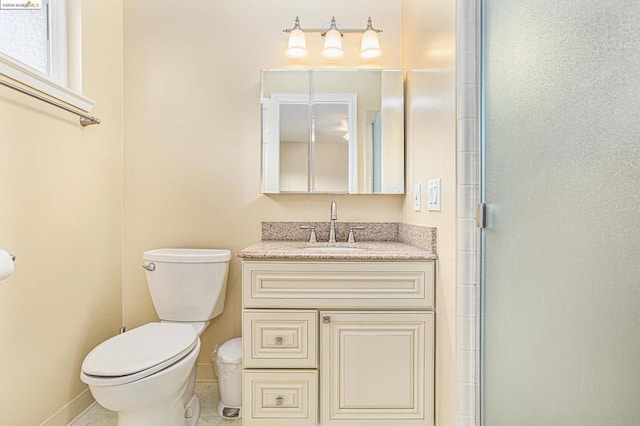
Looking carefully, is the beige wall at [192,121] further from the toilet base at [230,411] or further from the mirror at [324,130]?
the toilet base at [230,411]

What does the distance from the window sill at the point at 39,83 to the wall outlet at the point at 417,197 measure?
63.1 inches

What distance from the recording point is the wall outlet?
65.1 inches

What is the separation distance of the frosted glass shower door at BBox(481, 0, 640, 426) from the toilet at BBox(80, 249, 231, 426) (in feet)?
3.71

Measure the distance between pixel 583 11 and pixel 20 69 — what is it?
1.74 meters

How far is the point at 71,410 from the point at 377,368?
4.57 feet

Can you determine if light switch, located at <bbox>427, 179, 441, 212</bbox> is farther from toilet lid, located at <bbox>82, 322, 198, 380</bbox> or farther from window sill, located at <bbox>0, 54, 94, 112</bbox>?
window sill, located at <bbox>0, 54, 94, 112</bbox>

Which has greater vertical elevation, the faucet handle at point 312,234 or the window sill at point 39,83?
the window sill at point 39,83

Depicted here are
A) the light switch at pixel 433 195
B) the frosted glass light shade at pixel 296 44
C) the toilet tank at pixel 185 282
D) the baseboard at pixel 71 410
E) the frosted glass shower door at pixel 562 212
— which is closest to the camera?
the frosted glass shower door at pixel 562 212

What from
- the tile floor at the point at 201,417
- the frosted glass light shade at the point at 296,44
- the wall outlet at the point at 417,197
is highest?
the frosted glass light shade at the point at 296,44

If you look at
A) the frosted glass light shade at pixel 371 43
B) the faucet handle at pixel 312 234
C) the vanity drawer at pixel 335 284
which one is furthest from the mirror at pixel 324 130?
the vanity drawer at pixel 335 284

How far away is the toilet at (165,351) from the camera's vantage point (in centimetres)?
129

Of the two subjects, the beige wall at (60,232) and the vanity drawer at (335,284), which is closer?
the beige wall at (60,232)

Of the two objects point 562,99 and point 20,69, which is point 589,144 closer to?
point 562,99

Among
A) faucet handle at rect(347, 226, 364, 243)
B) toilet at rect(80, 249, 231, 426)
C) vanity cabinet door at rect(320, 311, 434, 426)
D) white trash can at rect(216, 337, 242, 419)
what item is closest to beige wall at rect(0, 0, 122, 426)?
toilet at rect(80, 249, 231, 426)
